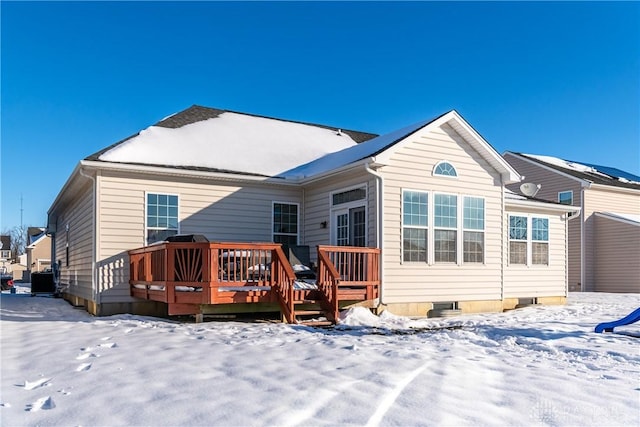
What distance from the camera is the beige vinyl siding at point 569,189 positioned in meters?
20.8

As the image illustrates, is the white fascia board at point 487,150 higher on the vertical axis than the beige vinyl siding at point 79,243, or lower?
higher

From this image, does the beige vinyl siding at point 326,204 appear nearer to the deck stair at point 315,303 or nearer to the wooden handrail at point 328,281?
the wooden handrail at point 328,281

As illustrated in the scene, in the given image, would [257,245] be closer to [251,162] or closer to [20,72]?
[251,162]

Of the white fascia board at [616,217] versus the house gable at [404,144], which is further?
the white fascia board at [616,217]

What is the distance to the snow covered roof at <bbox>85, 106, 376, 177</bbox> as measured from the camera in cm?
1138

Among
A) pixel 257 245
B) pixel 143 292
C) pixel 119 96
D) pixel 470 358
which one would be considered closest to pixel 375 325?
pixel 257 245

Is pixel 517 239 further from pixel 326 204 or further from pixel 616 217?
pixel 616 217

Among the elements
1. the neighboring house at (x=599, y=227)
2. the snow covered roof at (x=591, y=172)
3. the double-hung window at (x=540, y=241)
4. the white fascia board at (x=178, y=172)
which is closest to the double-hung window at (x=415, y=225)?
the white fascia board at (x=178, y=172)

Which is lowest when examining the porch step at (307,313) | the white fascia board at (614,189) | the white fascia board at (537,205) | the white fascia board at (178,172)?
the porch step at (307,313)

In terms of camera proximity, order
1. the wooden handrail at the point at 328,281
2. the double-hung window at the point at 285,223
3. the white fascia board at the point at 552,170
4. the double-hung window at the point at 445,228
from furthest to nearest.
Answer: the white fascia board at the point at 552,170 < the double-hung window at the point at 285,223 < the double-hung window at the point at 445,228 < the wooden handrail at the point at 328,281

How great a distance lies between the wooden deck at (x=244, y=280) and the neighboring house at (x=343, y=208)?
0.69m

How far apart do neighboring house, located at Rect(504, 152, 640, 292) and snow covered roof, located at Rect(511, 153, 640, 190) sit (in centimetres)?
8

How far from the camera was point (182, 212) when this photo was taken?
11211mm

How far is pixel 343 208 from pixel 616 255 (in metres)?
14.6
